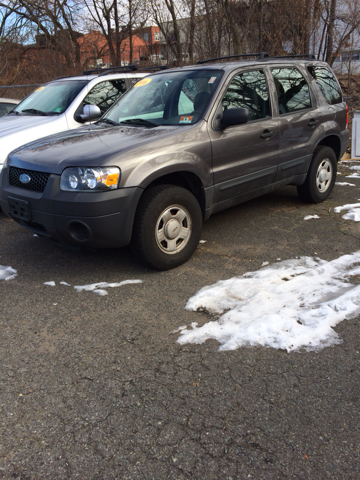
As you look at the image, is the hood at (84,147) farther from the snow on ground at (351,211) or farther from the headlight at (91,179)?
the snow on ground at (351,211)

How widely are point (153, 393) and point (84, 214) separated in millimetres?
1690

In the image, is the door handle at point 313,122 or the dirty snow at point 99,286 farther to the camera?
the door handle at point 313,122

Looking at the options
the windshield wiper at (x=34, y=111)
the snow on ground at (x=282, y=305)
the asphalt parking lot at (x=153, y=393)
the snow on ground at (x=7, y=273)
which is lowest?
the asphalt parking lot at (x=153, y=393)

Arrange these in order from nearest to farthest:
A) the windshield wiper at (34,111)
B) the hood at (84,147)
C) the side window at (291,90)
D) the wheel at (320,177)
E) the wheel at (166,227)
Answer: the hood at (84,147) < the wheel at (166,227) < the side window at (291,90) < the wheel at (320,177) < the windshield wiper at (34,111)

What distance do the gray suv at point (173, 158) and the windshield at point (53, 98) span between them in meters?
2.12

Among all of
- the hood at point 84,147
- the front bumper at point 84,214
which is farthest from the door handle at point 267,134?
the front bumper at point 84,214

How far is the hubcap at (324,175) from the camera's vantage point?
20.1 feet

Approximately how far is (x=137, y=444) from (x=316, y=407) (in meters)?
0.99

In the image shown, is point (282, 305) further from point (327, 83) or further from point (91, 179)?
point (327, 83)

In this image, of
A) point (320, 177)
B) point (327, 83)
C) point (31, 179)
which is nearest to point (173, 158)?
point (31, 179)

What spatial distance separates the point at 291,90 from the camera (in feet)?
18.2

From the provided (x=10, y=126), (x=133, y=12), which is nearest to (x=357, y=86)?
(x=133, y=12)

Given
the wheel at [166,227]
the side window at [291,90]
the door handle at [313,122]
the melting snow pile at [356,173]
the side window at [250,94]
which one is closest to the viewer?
the wheel at [166,227]

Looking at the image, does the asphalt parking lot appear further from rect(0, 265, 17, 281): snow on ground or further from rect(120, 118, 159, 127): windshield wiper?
rect(120, 118, 159, 127): windshield wiper
